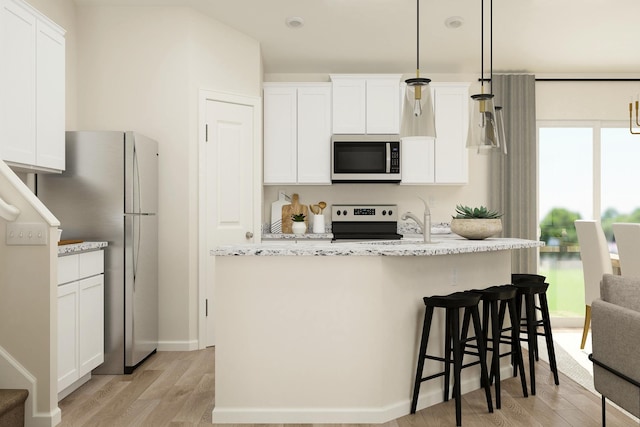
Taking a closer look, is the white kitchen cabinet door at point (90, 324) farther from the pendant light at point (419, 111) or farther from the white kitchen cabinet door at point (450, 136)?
the white kitchen cabinet door at point (450, 136)

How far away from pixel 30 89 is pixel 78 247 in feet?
3.26

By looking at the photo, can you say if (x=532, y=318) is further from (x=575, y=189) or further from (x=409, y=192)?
(x=575, y=189)

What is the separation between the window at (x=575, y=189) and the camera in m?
6.32

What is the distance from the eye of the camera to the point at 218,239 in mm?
5043

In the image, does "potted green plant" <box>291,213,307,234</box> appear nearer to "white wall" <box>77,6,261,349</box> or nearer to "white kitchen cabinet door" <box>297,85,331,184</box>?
"white kitchen cabinet door" <box>297,85,331,184</box>

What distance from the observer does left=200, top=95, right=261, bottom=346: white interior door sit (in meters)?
4.96

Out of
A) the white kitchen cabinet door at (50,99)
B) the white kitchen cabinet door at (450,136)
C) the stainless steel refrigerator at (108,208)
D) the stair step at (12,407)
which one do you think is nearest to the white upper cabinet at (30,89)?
the white kitchen cabinet door at (50,99)

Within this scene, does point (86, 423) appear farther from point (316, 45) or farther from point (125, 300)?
point (316, 45)

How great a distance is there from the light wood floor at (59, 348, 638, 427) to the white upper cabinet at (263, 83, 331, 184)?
2.34m

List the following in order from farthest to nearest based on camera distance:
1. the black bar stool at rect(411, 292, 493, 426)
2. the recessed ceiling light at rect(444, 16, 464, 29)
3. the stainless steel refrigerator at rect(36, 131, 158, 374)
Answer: the recessed ceiling light at rect(444, 16, 464, 29), the stainless steel refrigerator at rect(36, 131, 158, 374), the black bar stool at rect(411, 292, 493, 426)

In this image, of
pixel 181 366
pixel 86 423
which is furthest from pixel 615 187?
pixel 86 423

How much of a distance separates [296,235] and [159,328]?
1608mm

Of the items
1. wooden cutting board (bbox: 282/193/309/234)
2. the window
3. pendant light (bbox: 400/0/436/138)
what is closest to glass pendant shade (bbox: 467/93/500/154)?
pendant light (bbox: 400/0/436/138)

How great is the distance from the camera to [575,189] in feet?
20.8
